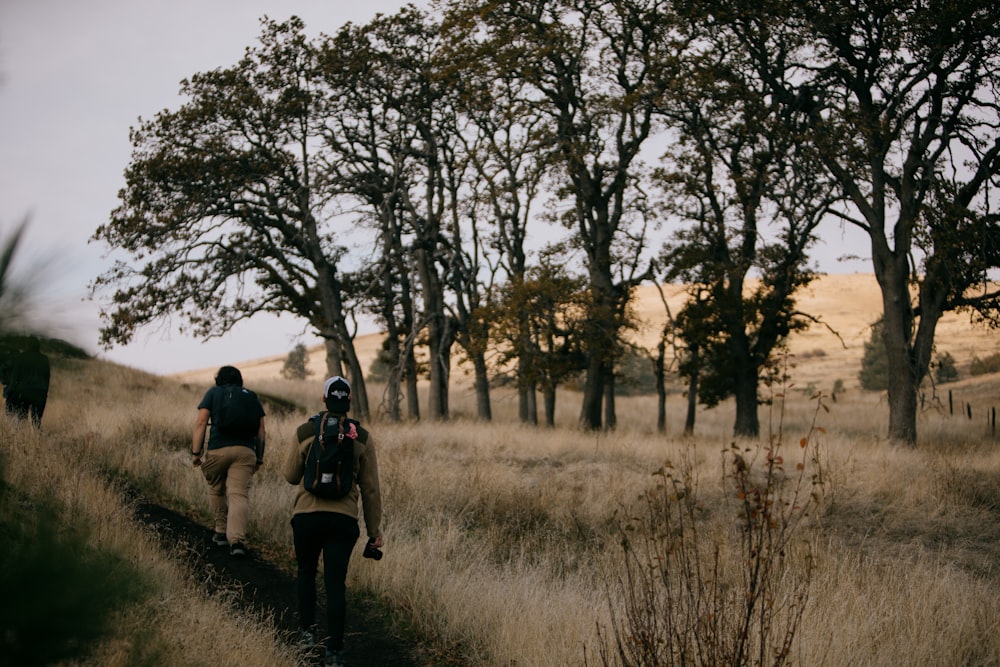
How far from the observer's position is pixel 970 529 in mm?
12445

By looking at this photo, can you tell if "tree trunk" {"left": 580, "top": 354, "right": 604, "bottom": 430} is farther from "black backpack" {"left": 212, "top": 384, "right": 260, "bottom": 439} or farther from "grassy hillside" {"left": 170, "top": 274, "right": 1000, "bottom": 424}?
"black backpack" {"left": 212, "top": 384, "right": 260, "bottom": 439}

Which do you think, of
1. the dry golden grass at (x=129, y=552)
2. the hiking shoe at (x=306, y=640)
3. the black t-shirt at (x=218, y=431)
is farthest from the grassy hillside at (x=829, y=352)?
the hiking shoe at (x=306, y=640)

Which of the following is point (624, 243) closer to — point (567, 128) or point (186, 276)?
point (567, 128)

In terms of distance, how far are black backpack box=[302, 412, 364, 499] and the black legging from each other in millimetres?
205

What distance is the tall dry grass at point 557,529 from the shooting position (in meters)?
6.55

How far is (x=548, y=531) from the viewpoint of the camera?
39.0 ft

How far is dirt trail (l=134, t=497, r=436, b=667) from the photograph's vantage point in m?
7.06

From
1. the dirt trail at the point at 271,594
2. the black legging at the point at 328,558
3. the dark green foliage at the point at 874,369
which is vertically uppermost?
the dark green foliage at the point at 874,369

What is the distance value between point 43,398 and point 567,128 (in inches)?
695

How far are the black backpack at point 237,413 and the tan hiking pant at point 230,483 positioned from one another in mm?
198

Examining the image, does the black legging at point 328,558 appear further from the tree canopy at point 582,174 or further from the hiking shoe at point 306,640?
the tree canopy at point 582,174

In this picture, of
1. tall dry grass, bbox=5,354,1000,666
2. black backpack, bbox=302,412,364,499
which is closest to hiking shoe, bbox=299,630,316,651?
tall dry grass, bbox=5,354,1000,666

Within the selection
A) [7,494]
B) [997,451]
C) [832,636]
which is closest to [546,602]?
[832,636]

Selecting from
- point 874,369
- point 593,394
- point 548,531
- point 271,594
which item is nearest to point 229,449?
point 271,594
